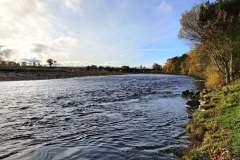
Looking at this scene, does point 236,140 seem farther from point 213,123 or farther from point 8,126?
point 8,126

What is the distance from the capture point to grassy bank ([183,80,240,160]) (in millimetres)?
11234

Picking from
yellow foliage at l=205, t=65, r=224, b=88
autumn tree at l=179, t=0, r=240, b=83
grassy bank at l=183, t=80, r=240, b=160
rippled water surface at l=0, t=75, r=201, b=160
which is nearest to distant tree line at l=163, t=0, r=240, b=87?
autumn tree at l=179, t=0, r=240, b=83

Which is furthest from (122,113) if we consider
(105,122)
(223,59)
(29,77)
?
(29,77)

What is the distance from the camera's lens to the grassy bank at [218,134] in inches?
442

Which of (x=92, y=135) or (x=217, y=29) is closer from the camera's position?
(x=92, y=135)

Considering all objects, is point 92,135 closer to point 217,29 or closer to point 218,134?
point 218,134

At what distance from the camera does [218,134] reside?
1405cm

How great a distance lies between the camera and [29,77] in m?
112

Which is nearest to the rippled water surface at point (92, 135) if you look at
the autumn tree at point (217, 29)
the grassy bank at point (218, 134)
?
the grassy bank at point (218, 134)

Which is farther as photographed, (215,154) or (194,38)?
(194,38)

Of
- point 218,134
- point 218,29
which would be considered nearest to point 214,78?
point 218,29

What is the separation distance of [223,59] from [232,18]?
586 centimetres

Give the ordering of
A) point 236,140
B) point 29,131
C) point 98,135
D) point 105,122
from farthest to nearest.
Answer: point 105,122
point 29,131
point 98,135
point 236,140

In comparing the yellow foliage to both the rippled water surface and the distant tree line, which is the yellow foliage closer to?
the distant tree line
